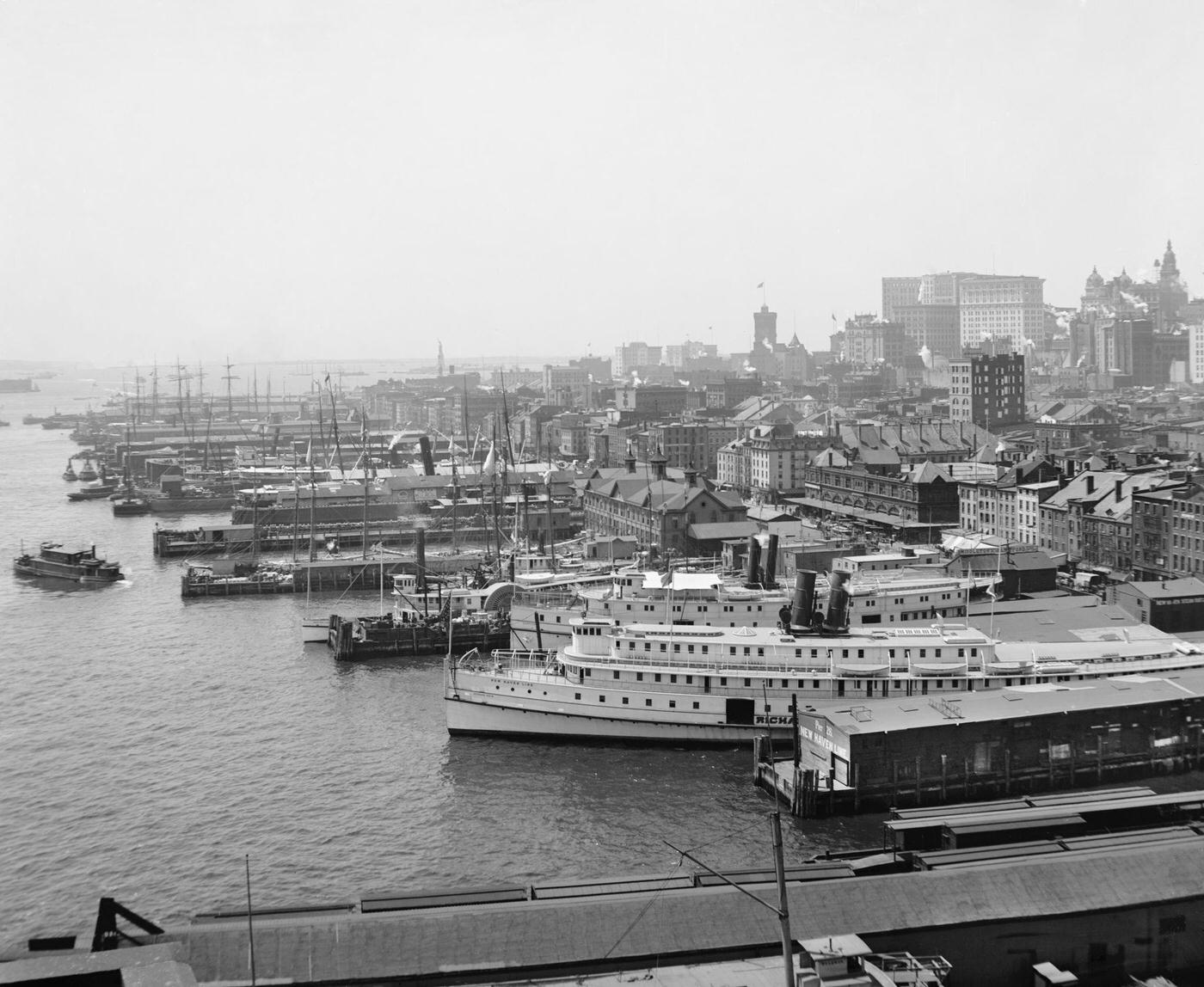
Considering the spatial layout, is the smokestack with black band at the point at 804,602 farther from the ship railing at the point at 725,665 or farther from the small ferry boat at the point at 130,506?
the small ferry boat at the point at 130,506

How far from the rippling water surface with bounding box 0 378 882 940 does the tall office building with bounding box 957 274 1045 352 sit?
520 feet

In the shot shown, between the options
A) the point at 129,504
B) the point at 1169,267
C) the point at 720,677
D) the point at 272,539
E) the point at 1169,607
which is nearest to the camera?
the point at 720,677

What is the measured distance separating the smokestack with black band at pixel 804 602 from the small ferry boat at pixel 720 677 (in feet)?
1.50

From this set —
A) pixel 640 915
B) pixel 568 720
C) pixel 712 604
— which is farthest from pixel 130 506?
pixel 640 915

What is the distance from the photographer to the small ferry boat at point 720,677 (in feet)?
99.6

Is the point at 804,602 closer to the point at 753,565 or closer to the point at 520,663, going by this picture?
the point at 753,565

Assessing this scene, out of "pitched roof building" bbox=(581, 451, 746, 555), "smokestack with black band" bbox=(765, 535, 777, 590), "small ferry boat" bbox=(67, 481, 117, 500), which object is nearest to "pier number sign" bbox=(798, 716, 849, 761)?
"smokestack with black band" bbox=(765, 535, 777, 590)

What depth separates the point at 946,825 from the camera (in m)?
22.4

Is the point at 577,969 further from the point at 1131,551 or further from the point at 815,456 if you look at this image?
the point at 815,456

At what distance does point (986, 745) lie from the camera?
2678 centimetres

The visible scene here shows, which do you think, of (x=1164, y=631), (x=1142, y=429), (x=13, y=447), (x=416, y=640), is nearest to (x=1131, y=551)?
(x=1164, y=631)

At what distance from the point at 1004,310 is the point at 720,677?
6592 inches

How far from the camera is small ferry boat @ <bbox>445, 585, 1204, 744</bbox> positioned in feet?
99.6

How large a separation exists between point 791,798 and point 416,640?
1692 centimetres
